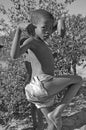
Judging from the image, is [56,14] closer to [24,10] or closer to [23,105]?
[24,10]

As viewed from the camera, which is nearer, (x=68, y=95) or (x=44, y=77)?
(x=44, y=77)

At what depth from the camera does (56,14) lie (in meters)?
3.95

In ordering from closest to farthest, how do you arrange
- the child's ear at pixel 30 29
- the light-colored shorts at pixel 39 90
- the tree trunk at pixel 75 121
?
the child's ear at pixel 30 29 < the light-colored shorts at pixel 39 90 < the tree trunk at pixel 75 121

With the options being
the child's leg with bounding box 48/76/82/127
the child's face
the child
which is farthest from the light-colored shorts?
the child's face

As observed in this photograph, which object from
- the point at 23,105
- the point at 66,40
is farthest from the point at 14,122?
the point at 66,40

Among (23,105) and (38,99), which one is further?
(23,105)

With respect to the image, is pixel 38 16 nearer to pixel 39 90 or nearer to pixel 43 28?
pixel 43 28

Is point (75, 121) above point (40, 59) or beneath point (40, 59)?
→ beneath

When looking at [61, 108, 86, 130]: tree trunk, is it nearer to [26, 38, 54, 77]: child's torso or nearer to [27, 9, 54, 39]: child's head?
[26, 38, 54, 77]: child's torso

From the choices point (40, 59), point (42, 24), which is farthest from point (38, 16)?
point (40, 59)

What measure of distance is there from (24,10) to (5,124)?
247cm

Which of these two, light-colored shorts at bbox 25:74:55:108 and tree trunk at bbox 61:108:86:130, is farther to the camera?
tree trunk at bbox 61:108:86:130

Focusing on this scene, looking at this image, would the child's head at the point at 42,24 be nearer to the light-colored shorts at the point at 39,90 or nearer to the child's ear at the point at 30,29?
the child's ear at the point at 30,29

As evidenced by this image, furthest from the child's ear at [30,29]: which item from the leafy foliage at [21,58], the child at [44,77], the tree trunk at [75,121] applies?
the tree trunk at [75,121]
